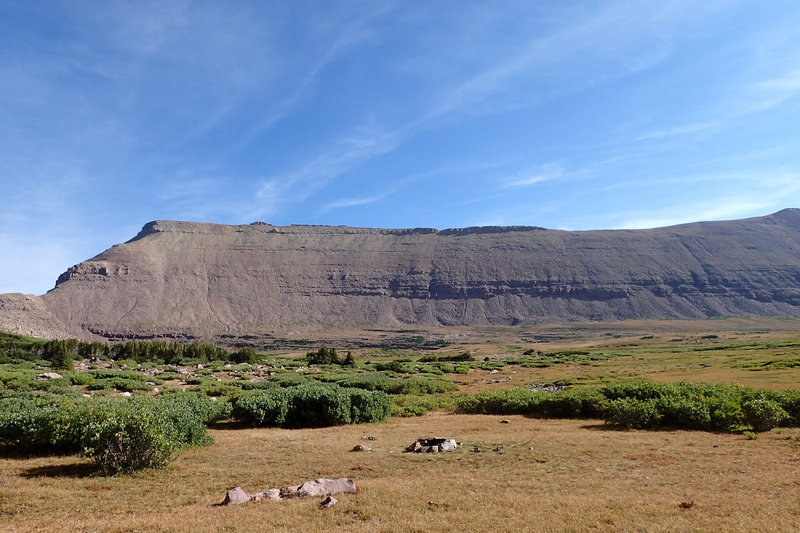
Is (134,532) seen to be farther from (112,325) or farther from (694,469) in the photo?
(112,325)

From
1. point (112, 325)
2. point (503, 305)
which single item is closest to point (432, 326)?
point (503, 305)

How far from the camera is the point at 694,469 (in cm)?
1058

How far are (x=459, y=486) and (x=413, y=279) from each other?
16287 cm

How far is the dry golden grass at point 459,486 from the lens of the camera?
7.24m

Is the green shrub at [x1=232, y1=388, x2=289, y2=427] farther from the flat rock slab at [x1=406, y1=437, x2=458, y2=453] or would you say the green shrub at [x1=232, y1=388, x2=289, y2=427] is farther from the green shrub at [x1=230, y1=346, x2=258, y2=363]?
the green shrub at [x1=230, y1=346, x2=258, y2=363]

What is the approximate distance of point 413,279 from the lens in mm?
172250

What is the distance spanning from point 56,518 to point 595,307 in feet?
544

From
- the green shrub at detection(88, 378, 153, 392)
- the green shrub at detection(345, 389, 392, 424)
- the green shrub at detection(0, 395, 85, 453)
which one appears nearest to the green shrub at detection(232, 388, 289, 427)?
the green shrub at detection(345, 389, 392, 424)

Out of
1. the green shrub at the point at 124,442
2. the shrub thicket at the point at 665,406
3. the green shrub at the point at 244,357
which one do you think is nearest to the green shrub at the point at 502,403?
the shrub thicket at the point at 665,406

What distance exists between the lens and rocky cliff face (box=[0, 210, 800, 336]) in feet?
464

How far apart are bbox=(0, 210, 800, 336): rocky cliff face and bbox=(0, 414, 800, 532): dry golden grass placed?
122170mm

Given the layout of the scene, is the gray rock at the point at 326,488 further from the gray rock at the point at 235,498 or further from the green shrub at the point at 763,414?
the green shrub at the point at 763,414

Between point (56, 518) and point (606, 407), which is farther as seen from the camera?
point (606, 407)

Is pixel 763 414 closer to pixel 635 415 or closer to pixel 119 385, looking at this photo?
pixel 635 415
